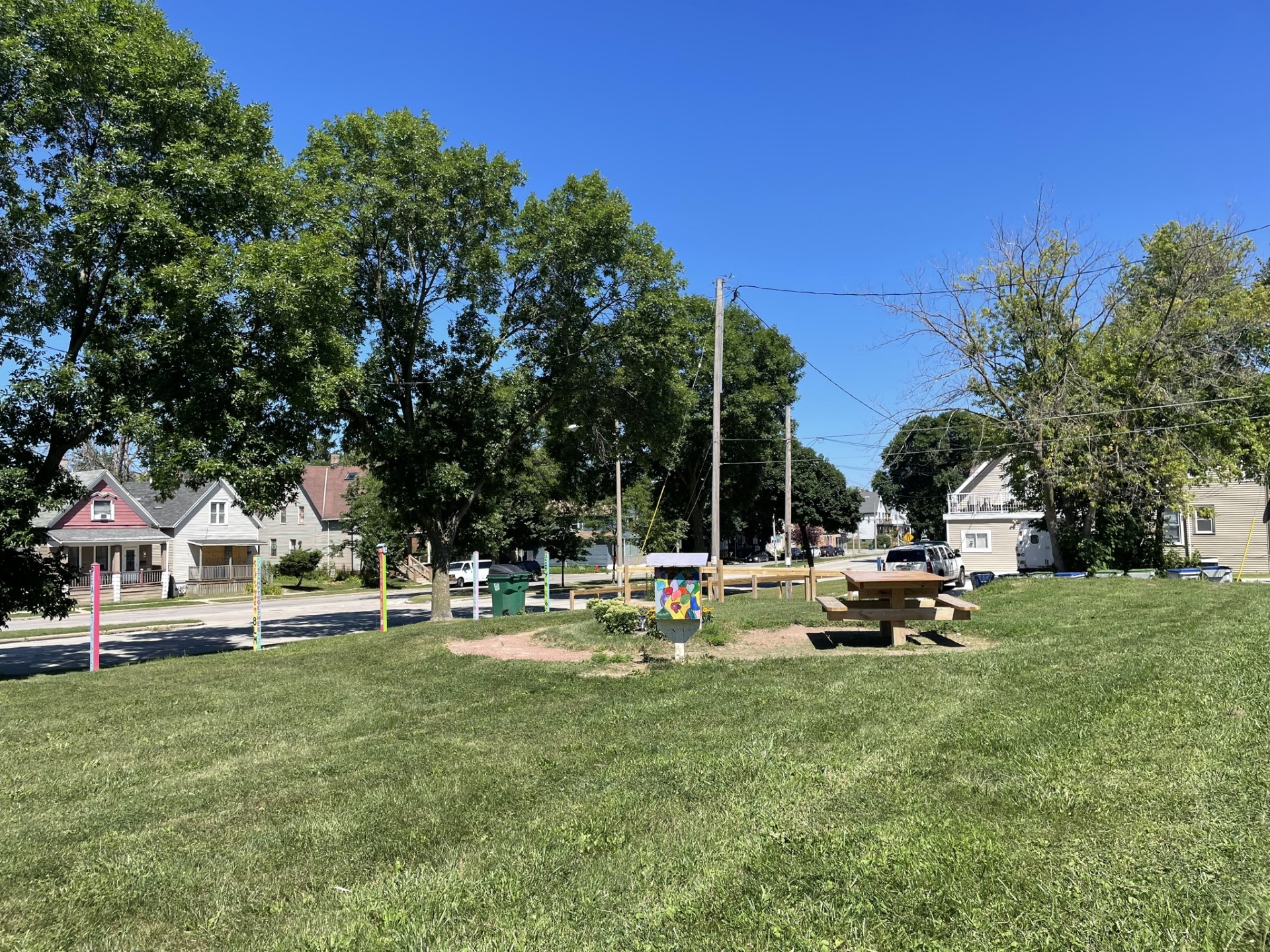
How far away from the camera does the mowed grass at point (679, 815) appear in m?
3.34

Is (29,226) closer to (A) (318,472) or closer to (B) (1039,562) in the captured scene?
(B) (1039,562)

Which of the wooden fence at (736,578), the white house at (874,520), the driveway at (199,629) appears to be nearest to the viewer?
the driveway at (199,629)

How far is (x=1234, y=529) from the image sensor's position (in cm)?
3325

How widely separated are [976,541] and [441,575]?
28551mm

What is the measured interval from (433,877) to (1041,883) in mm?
2710

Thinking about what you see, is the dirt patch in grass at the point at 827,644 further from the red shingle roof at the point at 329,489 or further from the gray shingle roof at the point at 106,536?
the red shingle roof at the point at 329,489

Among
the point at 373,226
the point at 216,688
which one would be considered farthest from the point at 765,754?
the point at 373,226

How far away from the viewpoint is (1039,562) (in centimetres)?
3500

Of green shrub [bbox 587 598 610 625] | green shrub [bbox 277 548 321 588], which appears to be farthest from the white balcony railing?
green shrub [bbox 277 548 321 588]

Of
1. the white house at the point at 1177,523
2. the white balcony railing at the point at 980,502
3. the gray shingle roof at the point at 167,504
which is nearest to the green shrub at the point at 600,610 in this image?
the white house at the point at 1177,523

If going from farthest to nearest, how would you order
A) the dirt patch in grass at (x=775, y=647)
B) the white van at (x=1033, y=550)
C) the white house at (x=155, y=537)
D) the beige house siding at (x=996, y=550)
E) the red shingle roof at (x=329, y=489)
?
1. the red shingle roof at (x=329, y=489)
2. the white house at (x=155, y=537)
3. the beige house siding at (x=996, y=550)
4. the white van at (x=1033, y=550)
5. the dirt patch in grass at (x=775, y=647)

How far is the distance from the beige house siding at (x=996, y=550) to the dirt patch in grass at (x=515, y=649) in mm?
30456

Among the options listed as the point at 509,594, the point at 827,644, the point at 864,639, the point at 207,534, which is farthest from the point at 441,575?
the point at 207,534

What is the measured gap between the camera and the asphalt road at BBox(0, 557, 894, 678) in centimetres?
1648
